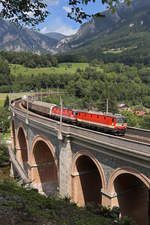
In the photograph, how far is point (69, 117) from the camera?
30625 millimetres

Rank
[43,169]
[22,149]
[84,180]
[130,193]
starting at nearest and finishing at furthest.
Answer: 1. [130,193]
2. [84,180]
3. [43,169]
4. [22,149]

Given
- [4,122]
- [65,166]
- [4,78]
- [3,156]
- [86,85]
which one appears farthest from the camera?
[4,78]

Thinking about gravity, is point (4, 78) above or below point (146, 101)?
above

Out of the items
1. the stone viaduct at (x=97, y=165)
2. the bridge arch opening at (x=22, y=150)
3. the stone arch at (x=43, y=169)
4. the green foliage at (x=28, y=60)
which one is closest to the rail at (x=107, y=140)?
the stone viaduct at (x=97, y=165)

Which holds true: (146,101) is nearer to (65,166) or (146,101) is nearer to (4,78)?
(4,78)

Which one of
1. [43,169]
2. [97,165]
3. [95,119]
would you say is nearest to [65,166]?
[97,165]

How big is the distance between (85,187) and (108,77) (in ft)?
360

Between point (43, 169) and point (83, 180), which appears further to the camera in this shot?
point (43, 169)

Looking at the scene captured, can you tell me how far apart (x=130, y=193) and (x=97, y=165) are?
4.10m

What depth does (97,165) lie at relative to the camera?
19.1 metres

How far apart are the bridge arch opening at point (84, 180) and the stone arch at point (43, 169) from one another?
1009 cm

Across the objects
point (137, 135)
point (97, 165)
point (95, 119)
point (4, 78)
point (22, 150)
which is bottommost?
point (22, 150)

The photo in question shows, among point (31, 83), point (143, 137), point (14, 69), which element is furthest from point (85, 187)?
point (14, 69)

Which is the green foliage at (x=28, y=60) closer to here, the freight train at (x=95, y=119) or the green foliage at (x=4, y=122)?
the green foliage at (x=4, y=122)
